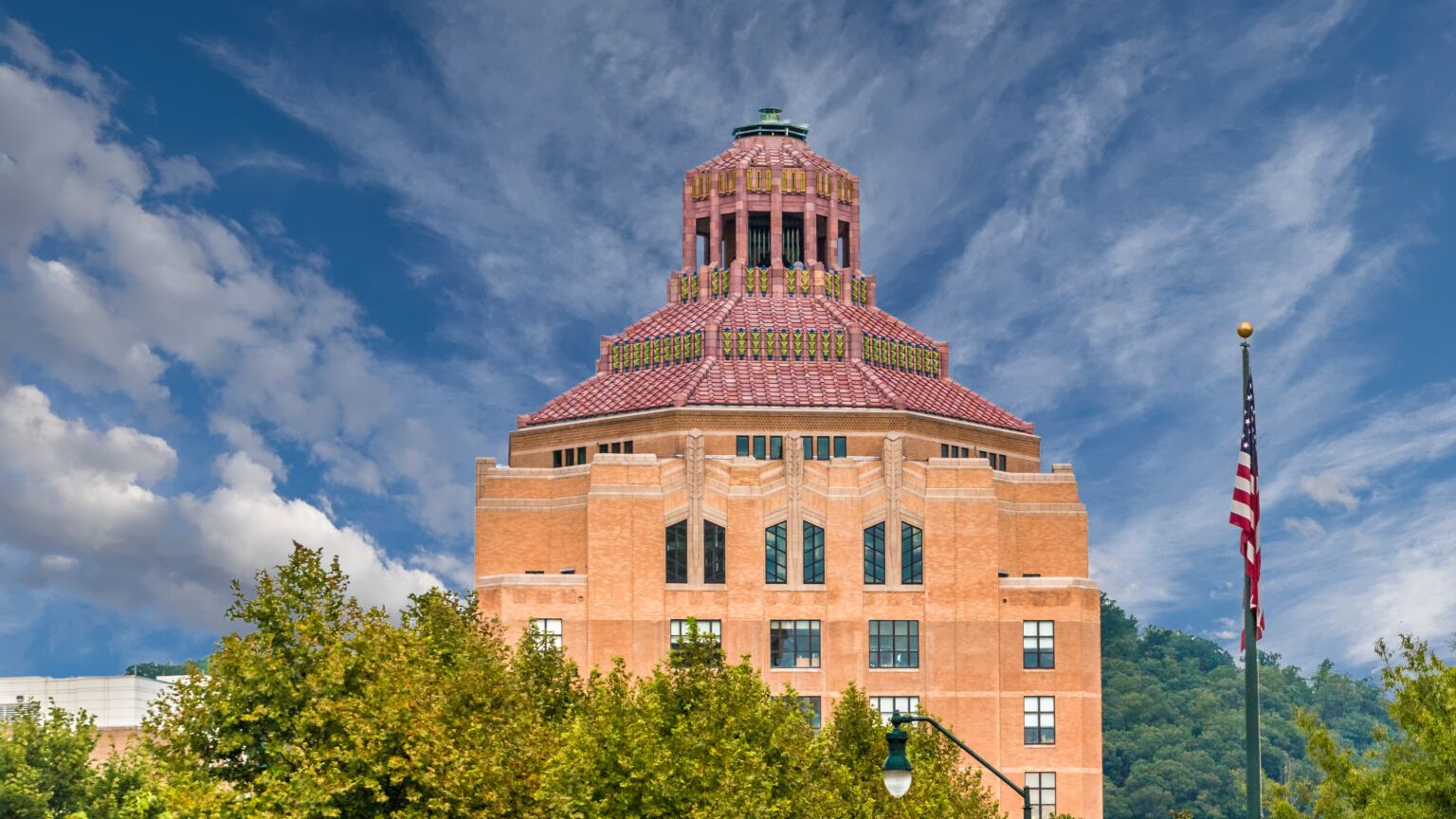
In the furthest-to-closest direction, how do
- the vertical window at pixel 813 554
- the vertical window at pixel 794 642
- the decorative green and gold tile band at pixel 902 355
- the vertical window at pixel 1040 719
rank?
the decorative green and gold tile band at pixel 902 355 → the vertical window at pixel 813 554 → the vertical window at pixel 794 642 → the vertical window at pixel 1040 719

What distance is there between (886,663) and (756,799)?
181 feet

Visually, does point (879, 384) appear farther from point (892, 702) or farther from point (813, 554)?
point (892, 702)

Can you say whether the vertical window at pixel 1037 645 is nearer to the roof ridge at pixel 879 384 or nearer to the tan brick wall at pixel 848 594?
the tan brick wall at pixel 848 594

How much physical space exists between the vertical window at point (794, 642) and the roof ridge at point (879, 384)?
45.4 ft

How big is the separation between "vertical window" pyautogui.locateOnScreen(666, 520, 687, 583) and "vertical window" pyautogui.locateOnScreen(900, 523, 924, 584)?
1151 centimetres

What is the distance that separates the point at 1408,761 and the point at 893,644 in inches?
2397

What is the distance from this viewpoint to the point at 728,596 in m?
121

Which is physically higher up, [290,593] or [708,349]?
[708,349]

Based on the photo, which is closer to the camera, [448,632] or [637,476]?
[448,632]

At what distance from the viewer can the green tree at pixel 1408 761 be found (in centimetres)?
5653

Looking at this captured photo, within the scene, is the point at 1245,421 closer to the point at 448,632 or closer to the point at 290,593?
the point at 290,593

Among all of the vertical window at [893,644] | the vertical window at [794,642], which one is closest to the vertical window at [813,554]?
the vertical window at [794,642]

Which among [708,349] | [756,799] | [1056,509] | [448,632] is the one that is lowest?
[756,799]

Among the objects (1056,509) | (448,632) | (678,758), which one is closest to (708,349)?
(1056,509)
